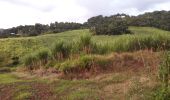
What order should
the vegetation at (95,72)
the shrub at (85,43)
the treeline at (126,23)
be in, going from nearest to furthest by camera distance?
1. the vegetation at (95,72)
2. the shrub at (85,43)
3. the treeline at (126,23)

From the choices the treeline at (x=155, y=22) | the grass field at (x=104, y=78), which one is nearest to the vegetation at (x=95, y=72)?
the grass field at (x=104, y=78)

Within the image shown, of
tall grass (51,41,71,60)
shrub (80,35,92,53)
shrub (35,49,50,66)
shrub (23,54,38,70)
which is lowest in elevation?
shrub (23,54,38,70)

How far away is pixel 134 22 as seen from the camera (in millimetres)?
44750

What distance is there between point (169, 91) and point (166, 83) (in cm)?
103

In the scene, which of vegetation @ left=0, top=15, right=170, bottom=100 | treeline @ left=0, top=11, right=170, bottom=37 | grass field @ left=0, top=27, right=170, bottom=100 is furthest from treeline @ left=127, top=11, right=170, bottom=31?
grass field @ left=0, top=27, right=170, bottom=100

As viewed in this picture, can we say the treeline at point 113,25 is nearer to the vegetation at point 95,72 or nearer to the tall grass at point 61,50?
the vegetation at point 95,72

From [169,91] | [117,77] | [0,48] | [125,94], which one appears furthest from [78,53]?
[0,48]

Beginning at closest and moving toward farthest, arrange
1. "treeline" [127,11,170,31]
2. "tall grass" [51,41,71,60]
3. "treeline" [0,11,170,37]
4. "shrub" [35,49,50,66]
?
"tall grass" [51,41,71,60], "shrub" [35,49,50,66], "treeline" [0,11,170,37], "treeline" [127,11,170,31]

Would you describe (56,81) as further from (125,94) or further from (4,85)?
(125,94)

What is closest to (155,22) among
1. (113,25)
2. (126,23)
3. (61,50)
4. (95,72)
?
(126,23)

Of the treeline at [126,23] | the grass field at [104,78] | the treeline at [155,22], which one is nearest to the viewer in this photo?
the grass field at [104,78]

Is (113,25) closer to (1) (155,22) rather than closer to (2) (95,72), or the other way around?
(1) (155,22)

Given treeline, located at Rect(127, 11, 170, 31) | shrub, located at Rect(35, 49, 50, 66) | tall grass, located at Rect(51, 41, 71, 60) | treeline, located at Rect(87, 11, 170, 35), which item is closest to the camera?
tall grass, located at Rect(51, 41, 71, 60)

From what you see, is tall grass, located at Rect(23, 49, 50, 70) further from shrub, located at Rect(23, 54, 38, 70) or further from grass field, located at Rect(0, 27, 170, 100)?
grass field, located at Rect(0, 27, 170, 100)
